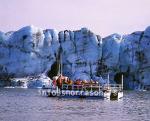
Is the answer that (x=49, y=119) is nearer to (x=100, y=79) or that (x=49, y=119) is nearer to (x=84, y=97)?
(x=84, y=97)

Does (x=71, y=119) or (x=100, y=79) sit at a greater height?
(x=100, y=79)

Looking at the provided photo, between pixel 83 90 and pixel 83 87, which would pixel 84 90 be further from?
pixel 83 87

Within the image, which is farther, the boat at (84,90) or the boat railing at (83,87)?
the boat railing at (83,87)

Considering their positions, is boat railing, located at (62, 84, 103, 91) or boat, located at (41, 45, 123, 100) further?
boat railing, located at (62, 84, 103, 91)

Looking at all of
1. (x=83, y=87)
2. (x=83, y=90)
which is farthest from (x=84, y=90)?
(x=83, y=87)

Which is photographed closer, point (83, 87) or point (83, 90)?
point (83, 87)

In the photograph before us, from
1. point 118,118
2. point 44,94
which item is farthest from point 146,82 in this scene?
point 118,118

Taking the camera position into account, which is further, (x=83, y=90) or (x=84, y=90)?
(x=83, y=90)

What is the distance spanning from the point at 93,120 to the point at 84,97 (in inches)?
2045

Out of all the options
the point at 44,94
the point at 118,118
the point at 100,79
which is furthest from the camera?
the point at 100,79

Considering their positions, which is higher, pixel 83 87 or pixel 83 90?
pixel 83 87

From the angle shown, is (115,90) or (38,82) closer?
(115,90)

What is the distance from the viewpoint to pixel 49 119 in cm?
5866

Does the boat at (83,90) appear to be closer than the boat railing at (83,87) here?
Yes
